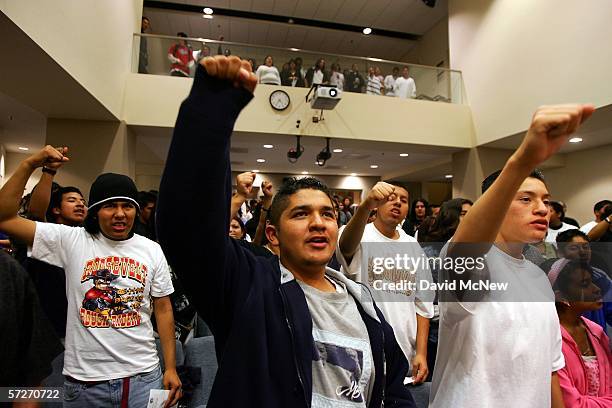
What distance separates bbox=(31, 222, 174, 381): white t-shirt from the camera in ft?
4.79

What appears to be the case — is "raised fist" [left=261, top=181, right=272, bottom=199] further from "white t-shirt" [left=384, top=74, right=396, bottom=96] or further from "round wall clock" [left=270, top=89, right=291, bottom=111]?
"white t-shirt" [left=384, top=74, right=396, bottom=96]

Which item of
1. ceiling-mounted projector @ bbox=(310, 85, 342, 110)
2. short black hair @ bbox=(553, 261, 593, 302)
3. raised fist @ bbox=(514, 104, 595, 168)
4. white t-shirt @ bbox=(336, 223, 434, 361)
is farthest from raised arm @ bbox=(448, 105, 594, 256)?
ceiling-mounted projector @ bbox=(310, 85, 342, 110)

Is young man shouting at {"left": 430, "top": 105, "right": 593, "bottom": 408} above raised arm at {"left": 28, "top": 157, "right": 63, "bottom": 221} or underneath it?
underneath

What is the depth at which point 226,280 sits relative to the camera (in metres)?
0.79

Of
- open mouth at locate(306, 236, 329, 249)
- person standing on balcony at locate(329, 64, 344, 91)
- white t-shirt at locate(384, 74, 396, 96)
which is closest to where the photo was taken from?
open mouth at locate(306, 236, 329, 249)

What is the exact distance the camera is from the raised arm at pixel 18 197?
1436mm

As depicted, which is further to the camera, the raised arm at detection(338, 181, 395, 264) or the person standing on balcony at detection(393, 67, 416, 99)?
the person standing on balcony at detection(393, 67, 416, 99)

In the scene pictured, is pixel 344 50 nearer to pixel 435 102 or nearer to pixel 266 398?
pixel 435 102

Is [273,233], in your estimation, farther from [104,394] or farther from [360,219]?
[104,394]

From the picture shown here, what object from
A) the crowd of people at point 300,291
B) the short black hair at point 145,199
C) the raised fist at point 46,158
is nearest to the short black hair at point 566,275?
the crowd of people at point 300,291

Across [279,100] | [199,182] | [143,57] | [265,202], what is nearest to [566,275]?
[199,182]

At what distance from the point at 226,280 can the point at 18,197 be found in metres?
1.20

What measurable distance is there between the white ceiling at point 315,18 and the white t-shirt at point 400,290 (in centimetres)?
882

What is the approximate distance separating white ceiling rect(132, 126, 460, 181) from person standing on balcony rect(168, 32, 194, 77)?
1028 millimetres
